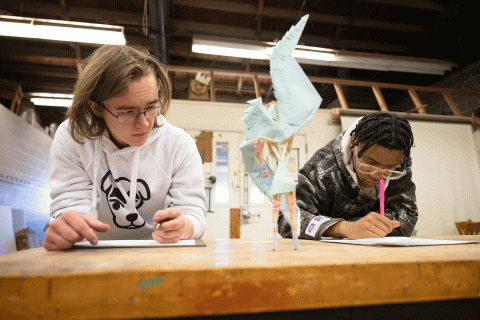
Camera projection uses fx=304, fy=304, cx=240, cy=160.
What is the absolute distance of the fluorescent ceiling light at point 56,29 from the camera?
3.36m

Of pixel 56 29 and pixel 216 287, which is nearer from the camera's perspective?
pixel 216 287

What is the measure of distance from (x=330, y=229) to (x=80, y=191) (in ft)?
2.93

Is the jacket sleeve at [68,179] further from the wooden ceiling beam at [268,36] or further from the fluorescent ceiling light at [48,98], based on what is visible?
the fluorescent ceiling light at [48,98]

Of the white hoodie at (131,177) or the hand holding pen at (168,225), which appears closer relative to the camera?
the hand holding pen at (168,225)

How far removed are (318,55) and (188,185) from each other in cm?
363

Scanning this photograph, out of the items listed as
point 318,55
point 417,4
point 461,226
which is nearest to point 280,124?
point 318,55

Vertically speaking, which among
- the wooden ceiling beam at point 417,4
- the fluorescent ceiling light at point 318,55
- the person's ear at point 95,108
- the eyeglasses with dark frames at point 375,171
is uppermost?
the wooden ceiling beam at point 417,4

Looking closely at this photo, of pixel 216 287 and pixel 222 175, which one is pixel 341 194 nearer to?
pixel 216 287

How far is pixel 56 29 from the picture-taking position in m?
3.40

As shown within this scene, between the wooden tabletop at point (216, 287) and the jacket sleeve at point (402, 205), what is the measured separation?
0.94 m

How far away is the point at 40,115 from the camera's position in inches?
240

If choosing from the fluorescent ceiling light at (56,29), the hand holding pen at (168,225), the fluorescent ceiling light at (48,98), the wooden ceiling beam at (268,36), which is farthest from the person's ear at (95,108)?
the fluorescent ceiling light at (48,98)

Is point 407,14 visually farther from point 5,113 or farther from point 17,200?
point 17,200

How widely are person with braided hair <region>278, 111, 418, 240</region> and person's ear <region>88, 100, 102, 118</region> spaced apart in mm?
815
